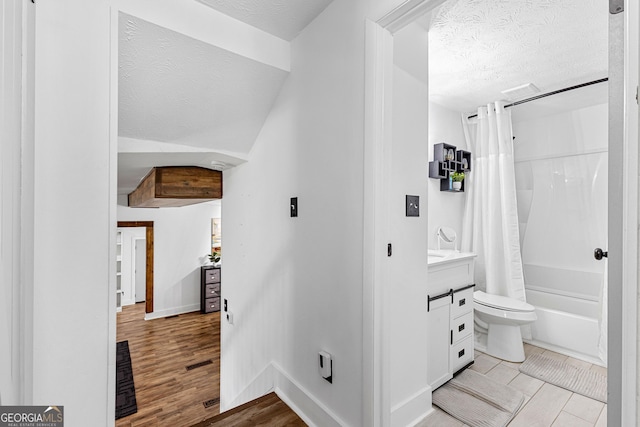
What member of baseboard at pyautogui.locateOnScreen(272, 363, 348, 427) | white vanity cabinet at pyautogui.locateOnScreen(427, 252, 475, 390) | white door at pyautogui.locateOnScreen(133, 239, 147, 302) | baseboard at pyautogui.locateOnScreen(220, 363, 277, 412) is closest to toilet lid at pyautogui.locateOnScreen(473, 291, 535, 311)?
white vanity cabinet at pyautogui.locateOnScreen(427, 252, 475, 390)

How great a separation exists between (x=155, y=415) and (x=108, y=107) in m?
3.22

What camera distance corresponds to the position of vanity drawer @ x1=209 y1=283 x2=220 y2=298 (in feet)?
20.3

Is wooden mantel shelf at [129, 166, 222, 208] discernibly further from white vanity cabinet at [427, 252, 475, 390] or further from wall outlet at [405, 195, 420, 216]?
white vanity cabinet at [427, 252, 475, 390]

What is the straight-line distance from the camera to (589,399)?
188 centimetres

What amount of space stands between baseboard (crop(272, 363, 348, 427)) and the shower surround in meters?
2.44

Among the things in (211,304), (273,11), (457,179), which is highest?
(273,11)

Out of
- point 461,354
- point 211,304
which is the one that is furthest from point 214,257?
point 461,354

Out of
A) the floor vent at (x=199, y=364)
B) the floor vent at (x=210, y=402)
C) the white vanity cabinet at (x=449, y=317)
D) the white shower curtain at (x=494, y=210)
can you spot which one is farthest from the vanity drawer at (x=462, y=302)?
the floor vent at (x=199, y=364)

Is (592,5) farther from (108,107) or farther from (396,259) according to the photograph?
(108,107)

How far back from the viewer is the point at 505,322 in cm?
238

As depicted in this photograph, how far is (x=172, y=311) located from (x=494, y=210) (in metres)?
6.17

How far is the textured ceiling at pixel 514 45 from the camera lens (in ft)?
5.25

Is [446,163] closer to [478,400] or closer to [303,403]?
[478,400]

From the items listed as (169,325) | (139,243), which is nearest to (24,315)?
(169,325)
